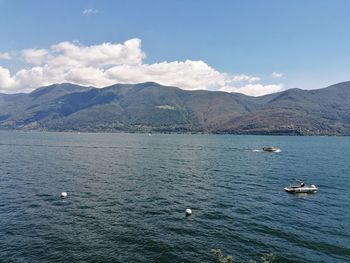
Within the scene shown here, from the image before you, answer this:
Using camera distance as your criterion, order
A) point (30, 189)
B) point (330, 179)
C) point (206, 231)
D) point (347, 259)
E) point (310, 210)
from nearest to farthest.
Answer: point (347, 259), point (206, 231), point (310, 210), point (30, 189), point (330, 179)

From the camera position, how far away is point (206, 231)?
150ft

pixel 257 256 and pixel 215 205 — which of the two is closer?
pixel 257 256

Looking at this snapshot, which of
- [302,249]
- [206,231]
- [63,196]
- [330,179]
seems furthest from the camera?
[330,179]

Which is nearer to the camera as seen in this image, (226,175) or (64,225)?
(64,225)

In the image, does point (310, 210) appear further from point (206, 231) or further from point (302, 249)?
point (206, 231)

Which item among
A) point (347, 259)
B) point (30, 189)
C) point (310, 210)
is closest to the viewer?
point (347, 259)

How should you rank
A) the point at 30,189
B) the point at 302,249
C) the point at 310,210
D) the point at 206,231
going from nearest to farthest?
the point at 302,249 → the point at 206,231 → the point at 310,210 → the point at 30,189

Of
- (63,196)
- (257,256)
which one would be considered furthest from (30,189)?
(257,256)

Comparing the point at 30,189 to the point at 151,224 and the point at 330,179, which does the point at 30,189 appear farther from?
the point at 330,179

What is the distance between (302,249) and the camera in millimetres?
40250

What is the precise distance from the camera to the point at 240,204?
60562 millimetres

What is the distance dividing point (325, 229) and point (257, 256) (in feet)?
53.9

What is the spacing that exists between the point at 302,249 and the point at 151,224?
22500 mm

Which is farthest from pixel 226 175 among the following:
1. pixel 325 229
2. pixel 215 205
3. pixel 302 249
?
pixel 302 249
